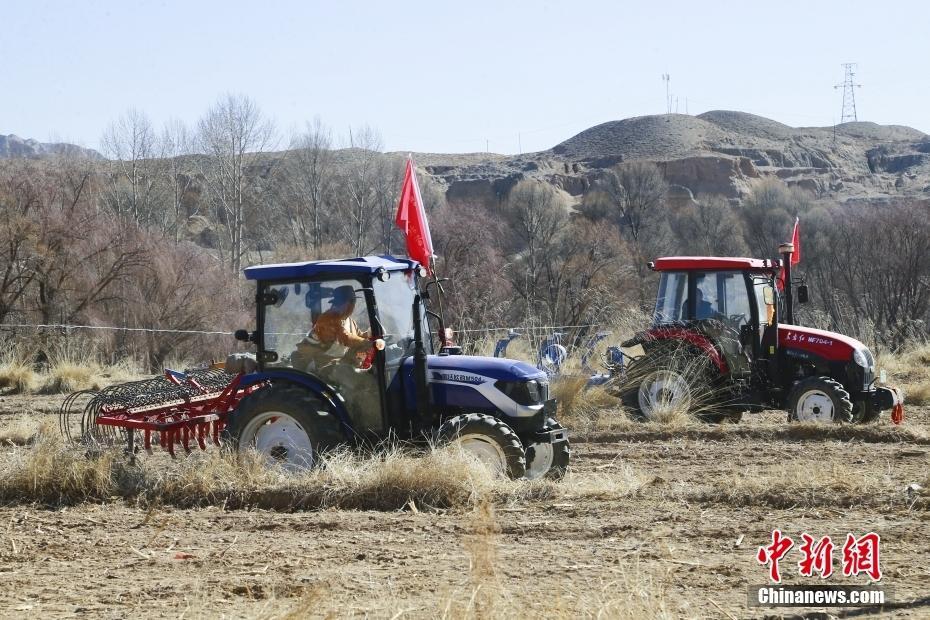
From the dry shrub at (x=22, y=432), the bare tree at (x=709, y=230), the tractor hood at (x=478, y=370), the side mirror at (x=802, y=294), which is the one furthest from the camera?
the bare tree at (x=709, y=230)

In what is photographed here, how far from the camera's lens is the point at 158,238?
3459 centimetres

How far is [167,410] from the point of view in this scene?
9531 millimetres

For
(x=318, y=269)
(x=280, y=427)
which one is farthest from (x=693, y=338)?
(x=280, y=427)

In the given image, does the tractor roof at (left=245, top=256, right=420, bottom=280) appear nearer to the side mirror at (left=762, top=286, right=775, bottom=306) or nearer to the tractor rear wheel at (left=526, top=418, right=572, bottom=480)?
the tractor rear wheel at (left=526, top=418, right=572, bottom=480)

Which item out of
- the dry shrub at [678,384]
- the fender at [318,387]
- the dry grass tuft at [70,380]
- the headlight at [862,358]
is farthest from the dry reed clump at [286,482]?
the dry grass tuft at [70,380]

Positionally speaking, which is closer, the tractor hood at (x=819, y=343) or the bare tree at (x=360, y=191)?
the tractor hood at (x=819, y=343)

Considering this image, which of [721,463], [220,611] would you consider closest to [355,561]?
[220,611]

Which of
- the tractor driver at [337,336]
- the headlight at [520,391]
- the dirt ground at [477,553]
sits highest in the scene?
the tractor driver at [337,336]

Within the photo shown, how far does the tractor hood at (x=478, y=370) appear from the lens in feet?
28.3

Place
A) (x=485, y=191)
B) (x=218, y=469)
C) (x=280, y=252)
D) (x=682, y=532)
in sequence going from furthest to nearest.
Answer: (x=485, y=191), (x=280, y=252), (x=218, y=469), (x=682, y=532)

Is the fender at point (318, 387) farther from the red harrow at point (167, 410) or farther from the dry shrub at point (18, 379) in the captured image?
the dry shrub at point (18, 379)

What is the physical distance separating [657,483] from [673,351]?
4.95 metres

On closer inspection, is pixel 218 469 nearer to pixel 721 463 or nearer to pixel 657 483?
pixel 657 483

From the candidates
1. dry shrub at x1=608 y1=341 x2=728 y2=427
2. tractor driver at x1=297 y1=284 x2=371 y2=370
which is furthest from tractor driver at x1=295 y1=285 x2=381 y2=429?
dry shrub at x1=608 y1=341 x2=728 y2=427
